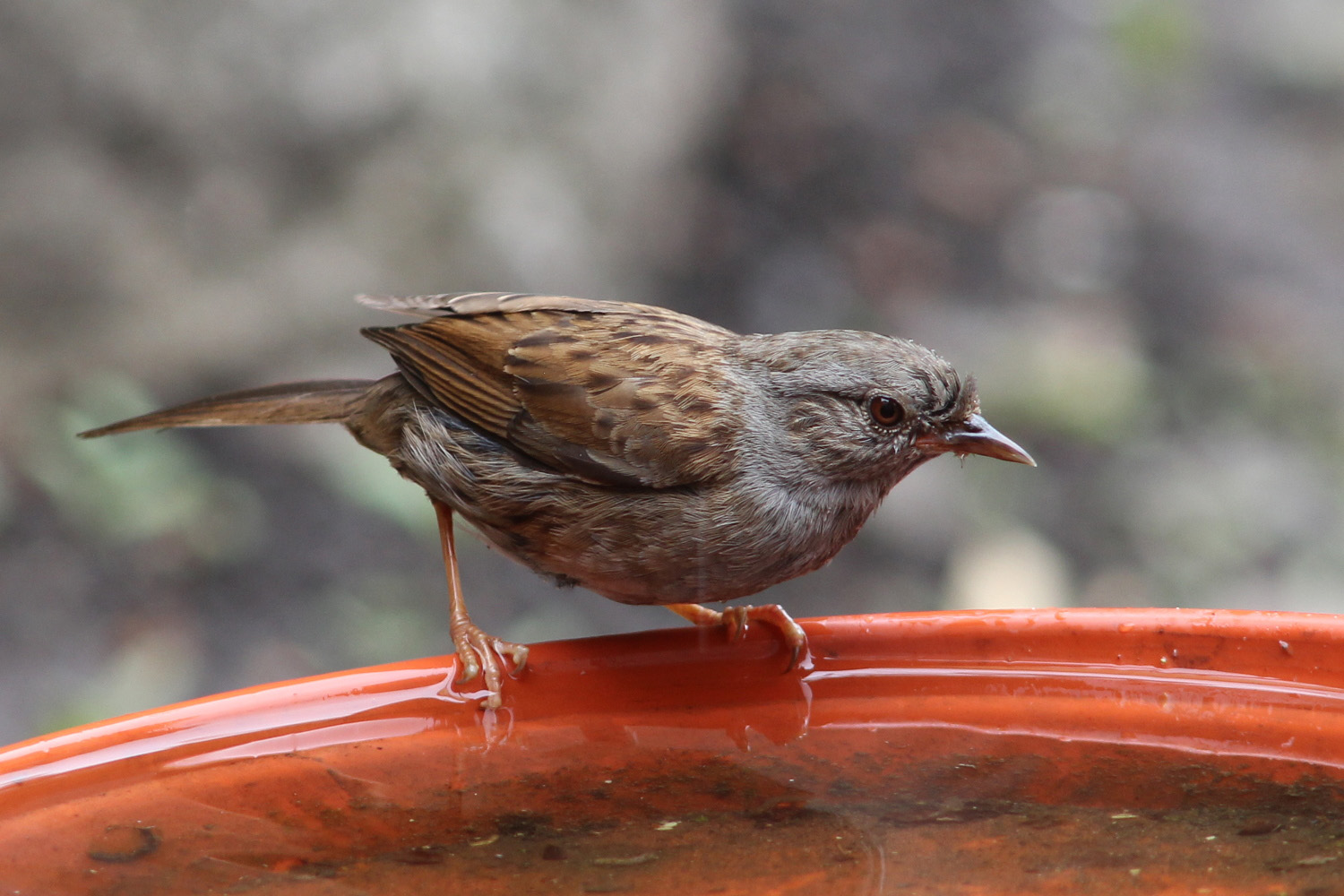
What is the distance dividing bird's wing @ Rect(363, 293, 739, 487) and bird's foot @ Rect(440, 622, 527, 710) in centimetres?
53

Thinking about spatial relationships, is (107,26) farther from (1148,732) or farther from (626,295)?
(1148,732)

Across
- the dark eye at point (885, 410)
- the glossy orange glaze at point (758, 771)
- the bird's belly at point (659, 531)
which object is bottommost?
the glossy orange glaze at point (758, 771)

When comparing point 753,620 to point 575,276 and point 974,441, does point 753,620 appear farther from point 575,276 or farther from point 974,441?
point 575,276

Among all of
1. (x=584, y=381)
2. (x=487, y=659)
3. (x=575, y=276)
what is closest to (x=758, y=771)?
(x=487, y=659)

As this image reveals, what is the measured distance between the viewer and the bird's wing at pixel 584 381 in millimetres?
3756

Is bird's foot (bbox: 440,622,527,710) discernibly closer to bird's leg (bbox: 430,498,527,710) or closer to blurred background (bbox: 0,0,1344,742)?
bird's leg (bbox: 430,498,527,710)

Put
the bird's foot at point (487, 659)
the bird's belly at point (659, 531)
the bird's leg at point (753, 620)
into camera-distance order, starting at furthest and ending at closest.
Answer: the bird's belly at point (659, 531)
the bird's leg at point (753, 620)
the bird's foot at point (487, 659)

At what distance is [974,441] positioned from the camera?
3711 mm

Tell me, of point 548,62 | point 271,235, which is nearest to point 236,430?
point 271,235

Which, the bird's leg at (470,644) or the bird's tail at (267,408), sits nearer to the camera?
the bird's leg at (470,644)

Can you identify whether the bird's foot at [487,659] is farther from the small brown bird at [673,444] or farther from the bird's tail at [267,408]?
the bird's tail at [267,408]

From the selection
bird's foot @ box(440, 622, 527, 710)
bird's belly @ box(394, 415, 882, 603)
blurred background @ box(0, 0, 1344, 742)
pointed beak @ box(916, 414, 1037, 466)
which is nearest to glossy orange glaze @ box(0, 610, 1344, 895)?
bird's foot @ box(440, 622, 527, 710)

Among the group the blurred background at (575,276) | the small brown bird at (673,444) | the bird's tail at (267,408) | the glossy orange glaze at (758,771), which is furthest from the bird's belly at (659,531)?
the blurred background at (575,276)

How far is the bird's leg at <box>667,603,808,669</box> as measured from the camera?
3434mm
